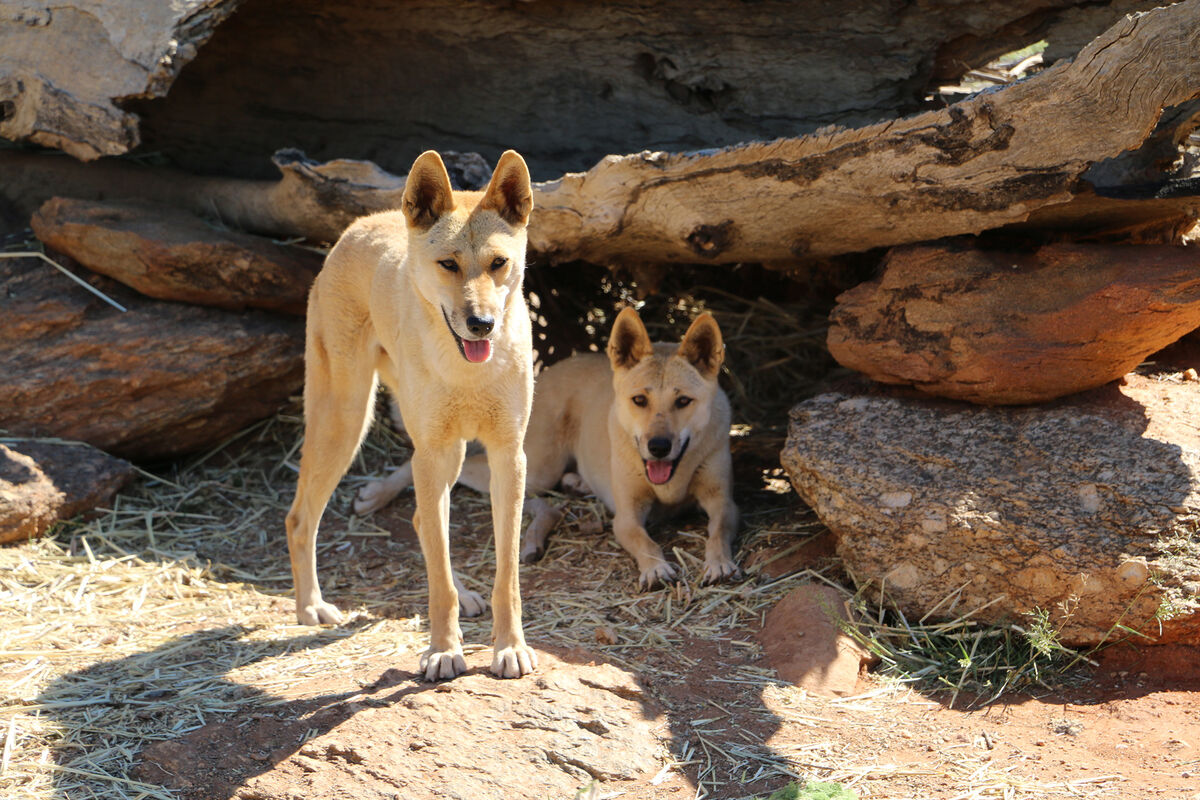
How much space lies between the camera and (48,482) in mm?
5520

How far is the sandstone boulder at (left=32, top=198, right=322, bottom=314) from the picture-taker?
5.86m

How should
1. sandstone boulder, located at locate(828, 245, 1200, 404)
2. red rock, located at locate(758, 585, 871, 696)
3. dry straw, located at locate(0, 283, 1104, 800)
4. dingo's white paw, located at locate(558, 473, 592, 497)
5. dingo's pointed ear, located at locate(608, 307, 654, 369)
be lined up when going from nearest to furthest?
1. dry straw, located at locate(0, 283, 1104, 800)
2. red rock, located at locate(758, 585, 871, 696)
3. sandstone boulder, located at locate(828, 245, 1200, 404)
4. dingo's pointed ear, located at locate(608, 307, 654, 369)
5. dingo's white paw, located at locate(558, 473, 592, 497)

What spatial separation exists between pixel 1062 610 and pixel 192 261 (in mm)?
4832

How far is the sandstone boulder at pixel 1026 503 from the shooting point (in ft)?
13.3

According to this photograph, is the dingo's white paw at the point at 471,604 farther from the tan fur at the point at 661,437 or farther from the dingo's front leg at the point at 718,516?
the dingo's front leg at the point at 718,516

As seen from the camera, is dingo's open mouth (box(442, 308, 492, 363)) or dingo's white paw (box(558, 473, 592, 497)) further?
dingo's white paw (box(558, 473, 592, 497))

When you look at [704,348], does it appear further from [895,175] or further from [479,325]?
[479,325]

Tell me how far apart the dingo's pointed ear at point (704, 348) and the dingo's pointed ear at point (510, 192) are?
177 cm

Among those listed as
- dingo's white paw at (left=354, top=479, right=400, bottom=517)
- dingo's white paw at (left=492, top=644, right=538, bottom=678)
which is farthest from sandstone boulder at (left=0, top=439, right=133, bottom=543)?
dingo's white paw at (left=492, top=644, right=538, bottom=678)

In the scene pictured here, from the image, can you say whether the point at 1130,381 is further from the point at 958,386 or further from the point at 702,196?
the point at 702,196

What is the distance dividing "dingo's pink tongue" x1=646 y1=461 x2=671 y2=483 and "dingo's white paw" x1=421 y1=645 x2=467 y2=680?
1.80 metres

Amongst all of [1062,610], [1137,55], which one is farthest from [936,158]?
[1062,610]

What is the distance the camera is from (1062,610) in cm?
412

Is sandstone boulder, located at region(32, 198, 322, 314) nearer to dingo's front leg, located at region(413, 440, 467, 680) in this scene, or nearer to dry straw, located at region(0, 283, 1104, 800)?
dry straw, located at region(0, 283, 1104, 800)
